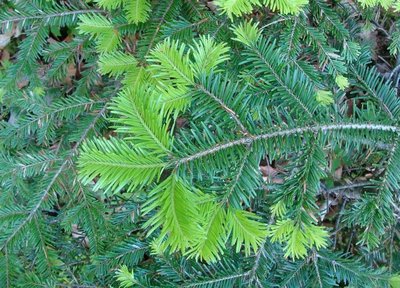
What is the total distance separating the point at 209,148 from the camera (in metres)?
1.03

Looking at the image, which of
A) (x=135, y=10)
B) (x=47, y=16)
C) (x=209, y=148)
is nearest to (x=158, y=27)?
(x=135, y=10)

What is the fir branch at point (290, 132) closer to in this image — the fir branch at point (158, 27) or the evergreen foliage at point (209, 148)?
the evergreen foliage at point (209, 148)

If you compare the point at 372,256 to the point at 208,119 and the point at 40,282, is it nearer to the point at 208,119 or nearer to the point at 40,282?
the point at 208,119

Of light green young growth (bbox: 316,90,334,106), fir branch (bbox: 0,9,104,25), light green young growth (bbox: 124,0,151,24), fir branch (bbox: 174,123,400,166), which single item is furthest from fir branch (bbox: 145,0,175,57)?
fir branch (bbox: 174,123,400,166)

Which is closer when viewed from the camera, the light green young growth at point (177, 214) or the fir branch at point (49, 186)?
the light green young growth at point (177, 214)

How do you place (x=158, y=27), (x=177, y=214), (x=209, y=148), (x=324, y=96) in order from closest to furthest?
(x=177, y=214), (x=209, y=148), (x=324, y=96), (x=158, y=27)

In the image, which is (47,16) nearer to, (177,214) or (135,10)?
(135,10)

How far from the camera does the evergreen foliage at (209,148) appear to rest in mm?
983

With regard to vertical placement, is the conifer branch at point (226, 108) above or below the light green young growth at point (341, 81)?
above

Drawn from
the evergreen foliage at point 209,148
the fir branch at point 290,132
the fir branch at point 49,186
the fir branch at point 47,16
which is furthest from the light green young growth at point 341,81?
the fir branch at point 47,16

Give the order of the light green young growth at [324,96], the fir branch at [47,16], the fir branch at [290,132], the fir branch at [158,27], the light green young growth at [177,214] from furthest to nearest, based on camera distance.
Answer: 1. the fir branch at [47,16]
2. the fir branch at [158,27]
3. the light green young growth at [324,96]
4. the fir branch at [290,132]
5. the light green young growth at [177,214]

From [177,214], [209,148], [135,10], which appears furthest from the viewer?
[135,10]

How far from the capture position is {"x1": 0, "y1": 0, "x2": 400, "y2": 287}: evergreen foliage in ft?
3.22

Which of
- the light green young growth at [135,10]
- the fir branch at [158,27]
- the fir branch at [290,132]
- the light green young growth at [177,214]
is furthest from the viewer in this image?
the fir branch at [158,27]
